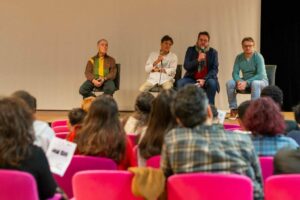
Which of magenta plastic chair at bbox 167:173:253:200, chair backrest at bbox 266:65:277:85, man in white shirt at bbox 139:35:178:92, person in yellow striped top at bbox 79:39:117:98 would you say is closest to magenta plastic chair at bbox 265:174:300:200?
magenta plastic chair at bbox 167:173:253:200

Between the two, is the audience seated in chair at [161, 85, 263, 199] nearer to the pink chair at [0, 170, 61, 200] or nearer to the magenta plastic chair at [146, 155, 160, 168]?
the magenta plastic chair at [146, 155, 160, 168]

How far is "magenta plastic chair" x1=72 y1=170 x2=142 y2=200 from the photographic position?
6.64ft

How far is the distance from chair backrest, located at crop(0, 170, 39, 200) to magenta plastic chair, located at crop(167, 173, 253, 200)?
1.88 feet

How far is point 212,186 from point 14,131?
2.90ft

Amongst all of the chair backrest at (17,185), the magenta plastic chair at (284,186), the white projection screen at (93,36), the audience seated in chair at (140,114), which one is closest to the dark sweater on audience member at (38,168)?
the chair backrest at (17,185)

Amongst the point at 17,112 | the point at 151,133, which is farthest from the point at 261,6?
the point at 17,112

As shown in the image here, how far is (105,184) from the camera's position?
2.05 m

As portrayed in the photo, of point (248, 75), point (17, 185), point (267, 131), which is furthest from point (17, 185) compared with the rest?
point (248, 75)

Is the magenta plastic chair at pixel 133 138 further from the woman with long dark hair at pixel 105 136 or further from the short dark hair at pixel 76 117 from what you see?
the woman with long dark hair at pixel 105 136

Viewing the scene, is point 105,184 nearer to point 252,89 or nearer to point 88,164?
point 88,164

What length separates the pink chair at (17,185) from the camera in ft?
6.27

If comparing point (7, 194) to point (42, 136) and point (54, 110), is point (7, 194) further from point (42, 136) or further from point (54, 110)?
point (54, 110)

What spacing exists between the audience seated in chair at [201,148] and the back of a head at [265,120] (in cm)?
50

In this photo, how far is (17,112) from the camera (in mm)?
2123
